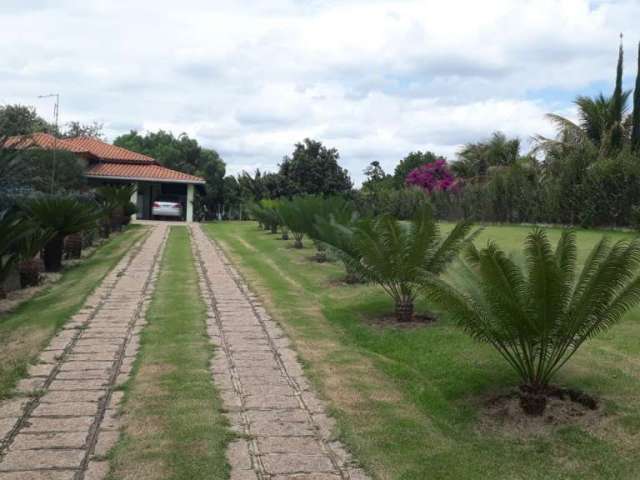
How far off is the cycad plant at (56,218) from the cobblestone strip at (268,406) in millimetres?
6601

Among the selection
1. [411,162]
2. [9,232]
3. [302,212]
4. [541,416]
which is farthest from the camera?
[411,162]

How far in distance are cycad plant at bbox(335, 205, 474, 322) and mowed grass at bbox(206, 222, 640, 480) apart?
573mm

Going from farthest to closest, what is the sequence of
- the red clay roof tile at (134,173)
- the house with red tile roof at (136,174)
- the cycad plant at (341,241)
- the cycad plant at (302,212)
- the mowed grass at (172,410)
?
the house with red tile roof at (136,174)
the red clay roof tile at (134,173)
the cycad plant at (302,212)
the cycad plant at (341,241)
the mowed grass at (172,410)

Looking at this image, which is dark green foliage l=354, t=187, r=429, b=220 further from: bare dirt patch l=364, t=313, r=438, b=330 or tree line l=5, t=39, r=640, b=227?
bare dirt patch l=364, t=313, r=438, b=330

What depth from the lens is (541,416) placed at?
18.2ft

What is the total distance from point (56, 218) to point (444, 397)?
11.5 m

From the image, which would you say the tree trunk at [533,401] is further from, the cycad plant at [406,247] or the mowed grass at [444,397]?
the cycad plant at [406,247]

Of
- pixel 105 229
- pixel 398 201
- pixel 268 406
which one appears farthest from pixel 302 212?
pixel 398 201

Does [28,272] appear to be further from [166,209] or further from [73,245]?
[166,209]

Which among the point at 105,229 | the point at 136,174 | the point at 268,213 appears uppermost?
the point at 136,174

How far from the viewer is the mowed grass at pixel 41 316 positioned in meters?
7.09

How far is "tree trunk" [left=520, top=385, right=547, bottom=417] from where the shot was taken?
18.3 ft

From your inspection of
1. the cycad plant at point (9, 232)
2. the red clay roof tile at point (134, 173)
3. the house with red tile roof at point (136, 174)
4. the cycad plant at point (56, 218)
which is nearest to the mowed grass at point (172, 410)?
the cycad plant at point (9, 232)

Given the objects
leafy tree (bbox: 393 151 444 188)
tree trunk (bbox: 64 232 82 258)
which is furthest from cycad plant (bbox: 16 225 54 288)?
leafy tree (bbox: 393 151 444 188)
